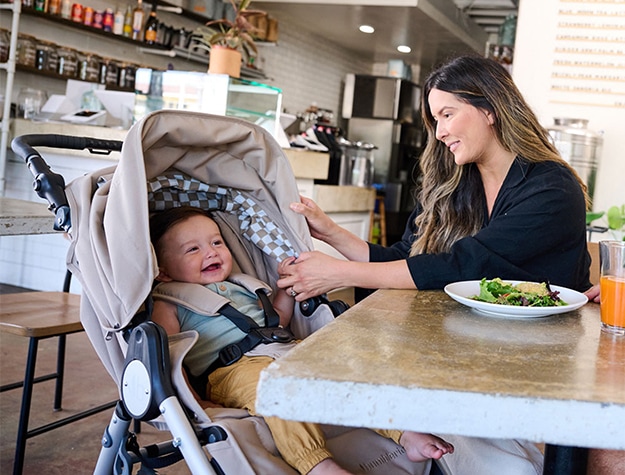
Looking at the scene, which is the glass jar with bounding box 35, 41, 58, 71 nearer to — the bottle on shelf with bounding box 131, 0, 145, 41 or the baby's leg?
the bottle on shelf with bounding box 131, 0, 145, 41

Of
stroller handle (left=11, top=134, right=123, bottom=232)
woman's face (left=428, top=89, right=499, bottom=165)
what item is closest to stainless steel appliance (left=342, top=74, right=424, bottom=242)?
woman's face (left=428, top=89, right=499, bottom=165)

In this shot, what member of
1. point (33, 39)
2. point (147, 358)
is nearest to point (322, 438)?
point (147, 358)

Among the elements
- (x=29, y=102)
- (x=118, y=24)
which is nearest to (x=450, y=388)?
(x=29, y=102)

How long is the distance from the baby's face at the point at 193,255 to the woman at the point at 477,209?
0.58 ft

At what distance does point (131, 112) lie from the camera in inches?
212

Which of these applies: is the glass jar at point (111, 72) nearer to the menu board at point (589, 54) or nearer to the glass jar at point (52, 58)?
the glass jar at point (52, 58)

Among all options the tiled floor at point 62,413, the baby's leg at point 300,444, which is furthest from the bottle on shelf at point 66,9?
the baby's leg at point 300,444

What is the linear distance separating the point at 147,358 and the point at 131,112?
164 inches

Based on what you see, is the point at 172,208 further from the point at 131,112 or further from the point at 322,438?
the point at 131,112

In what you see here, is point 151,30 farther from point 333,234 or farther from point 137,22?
point 333,234

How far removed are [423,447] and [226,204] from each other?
96 cm

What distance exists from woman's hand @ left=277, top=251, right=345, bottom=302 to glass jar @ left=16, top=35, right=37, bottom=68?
473 cm

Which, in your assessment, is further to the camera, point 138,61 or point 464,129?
point 138,61

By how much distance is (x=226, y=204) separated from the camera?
2164 millimetres
